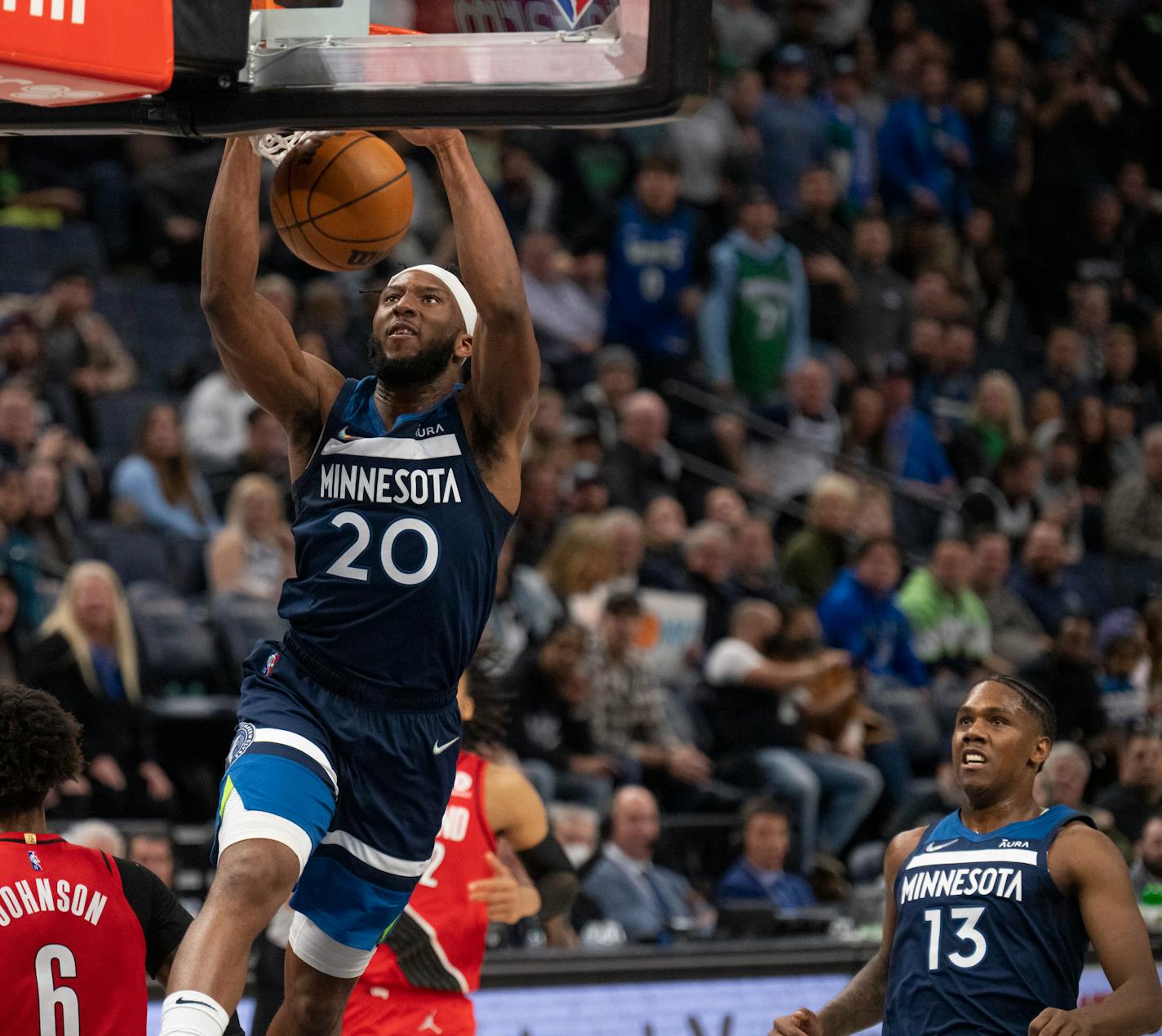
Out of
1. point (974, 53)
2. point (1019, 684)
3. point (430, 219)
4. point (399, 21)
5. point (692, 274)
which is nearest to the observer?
point (399, 21)

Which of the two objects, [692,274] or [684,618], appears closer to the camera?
[684,618]

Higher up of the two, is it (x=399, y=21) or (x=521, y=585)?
(x=399, y=21)

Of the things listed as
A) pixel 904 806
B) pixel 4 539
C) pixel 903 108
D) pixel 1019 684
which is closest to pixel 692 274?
pixel 903 108

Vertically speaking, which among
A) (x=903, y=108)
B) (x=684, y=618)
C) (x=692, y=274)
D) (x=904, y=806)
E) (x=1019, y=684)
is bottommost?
(x=904, y=806)

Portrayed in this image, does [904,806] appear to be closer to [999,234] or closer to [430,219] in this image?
[430,219]

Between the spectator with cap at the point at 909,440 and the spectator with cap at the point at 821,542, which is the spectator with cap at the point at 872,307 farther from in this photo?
the spectator with cap at the point at 821,542

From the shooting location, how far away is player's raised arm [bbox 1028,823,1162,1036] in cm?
469

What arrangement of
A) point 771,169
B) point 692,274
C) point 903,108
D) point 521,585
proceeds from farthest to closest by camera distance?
point 903,108 < point 771,169 < point 692,274 < point 521,585

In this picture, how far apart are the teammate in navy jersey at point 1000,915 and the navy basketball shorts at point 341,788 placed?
1.09 m

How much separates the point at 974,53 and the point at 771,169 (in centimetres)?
351

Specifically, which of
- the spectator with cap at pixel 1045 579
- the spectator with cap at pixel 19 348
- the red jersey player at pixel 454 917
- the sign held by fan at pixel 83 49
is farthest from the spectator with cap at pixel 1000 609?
the sign held by fan at pixel 83 49

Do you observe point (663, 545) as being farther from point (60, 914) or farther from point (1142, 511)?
point (60, 914)

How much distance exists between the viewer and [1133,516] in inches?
526

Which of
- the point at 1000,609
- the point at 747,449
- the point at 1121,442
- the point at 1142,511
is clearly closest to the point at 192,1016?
the point at 1000,609
